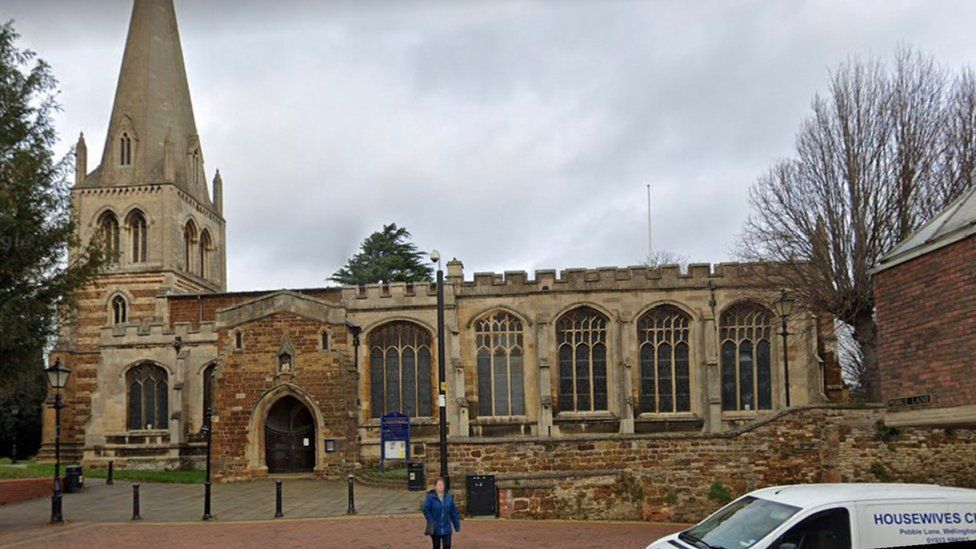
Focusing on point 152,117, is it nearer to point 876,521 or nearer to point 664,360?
point 664,360

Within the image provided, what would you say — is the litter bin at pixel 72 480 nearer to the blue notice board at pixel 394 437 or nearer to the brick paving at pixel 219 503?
the brick paving at pixel 219 503

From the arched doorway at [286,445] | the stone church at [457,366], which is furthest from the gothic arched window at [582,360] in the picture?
the arched doorway at [286,445]

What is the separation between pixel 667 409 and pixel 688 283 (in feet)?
15.4

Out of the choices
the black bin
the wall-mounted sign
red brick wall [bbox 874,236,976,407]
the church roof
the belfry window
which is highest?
the belfry window

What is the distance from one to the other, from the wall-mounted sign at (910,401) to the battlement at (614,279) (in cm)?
1997

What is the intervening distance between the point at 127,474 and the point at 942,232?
97.2 feet

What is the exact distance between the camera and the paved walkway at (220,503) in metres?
20.7

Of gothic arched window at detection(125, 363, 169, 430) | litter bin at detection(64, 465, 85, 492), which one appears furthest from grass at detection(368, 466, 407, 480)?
gothic arched window at detection(125, 363, 169, 430)

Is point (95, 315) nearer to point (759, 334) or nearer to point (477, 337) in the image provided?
point (477, 337)

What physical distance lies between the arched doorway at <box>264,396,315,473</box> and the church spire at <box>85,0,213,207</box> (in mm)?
21493

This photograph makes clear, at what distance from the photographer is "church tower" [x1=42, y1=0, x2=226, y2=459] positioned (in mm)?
47156

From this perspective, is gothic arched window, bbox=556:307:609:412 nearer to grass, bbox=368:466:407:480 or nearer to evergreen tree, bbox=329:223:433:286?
grass, bbox=368:466:407:480

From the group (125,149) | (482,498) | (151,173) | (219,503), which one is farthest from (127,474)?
(125,149)

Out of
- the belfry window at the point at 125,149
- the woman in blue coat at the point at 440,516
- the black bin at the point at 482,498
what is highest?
the belfry window at the point at 125,149
